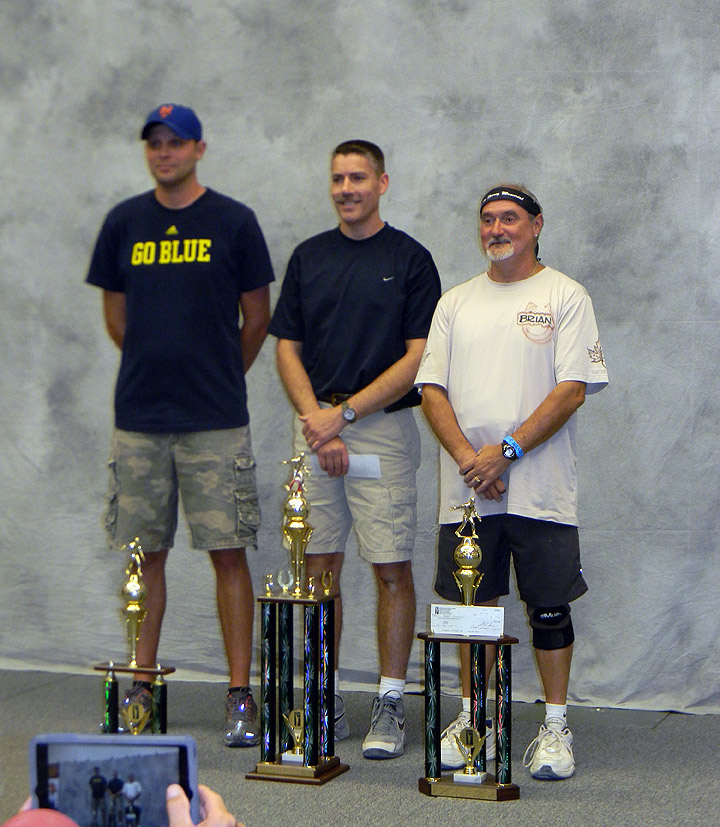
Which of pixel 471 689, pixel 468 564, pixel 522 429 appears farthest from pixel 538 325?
pixel 471 689

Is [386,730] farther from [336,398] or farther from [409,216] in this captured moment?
[409,216]

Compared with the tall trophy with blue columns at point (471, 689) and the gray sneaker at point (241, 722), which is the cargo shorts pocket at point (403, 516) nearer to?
the tall trophy with blue columns at point (471, 689)

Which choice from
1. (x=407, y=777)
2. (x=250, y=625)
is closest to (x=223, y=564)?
(x=250, y=625)

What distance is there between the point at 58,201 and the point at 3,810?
7.03 feet

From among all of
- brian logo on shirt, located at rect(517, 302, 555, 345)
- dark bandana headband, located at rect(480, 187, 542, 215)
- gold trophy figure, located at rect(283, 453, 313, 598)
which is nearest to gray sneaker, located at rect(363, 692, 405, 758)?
gold trophy figure, located at rect(283, 453, 313, 598)

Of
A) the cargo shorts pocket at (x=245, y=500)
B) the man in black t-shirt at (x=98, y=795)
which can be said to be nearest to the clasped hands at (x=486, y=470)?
the cargo shorts pocket at (x=245, y=500)

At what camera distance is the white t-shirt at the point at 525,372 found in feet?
8.14

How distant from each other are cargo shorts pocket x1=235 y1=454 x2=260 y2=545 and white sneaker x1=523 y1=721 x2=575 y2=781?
0.91 m

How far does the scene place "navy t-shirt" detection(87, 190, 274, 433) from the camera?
2805mm

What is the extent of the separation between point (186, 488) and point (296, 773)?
0.84 metres

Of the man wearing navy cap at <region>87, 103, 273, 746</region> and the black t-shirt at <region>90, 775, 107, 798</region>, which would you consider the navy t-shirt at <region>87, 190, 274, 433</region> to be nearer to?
the man wearing navy cap at <region>87, 103, 273, 746</region>

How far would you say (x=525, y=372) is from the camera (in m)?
2.49

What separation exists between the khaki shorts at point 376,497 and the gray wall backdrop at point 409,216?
57cm

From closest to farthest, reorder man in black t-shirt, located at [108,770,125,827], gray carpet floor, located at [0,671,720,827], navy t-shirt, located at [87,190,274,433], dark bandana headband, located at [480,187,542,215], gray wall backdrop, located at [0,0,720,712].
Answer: man in black t-shirt, located at [108,770,125,827] < gray carpet floor, located at [0,671,720,827] < dark bandana headband, located at [480,187,542,215] < navy t-shirt, located at [87,190,274,433] < gray wall backdrop, located at [0,0,720,712]
